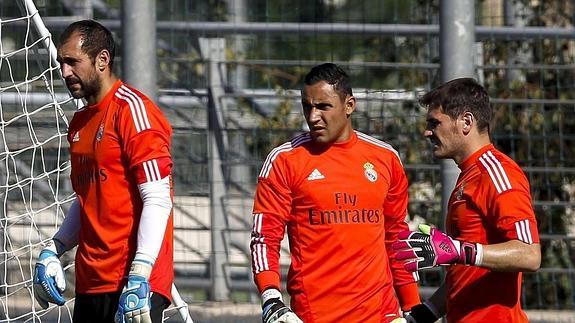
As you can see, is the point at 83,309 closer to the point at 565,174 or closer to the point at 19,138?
the point at 19,138

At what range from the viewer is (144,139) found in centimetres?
554

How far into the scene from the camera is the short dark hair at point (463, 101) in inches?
215

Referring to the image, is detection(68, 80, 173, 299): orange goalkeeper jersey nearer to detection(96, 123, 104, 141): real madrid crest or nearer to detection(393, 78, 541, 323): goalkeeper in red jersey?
detection(96, 123, 104, 141): real madrid crest

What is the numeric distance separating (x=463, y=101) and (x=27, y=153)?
10.9 ft

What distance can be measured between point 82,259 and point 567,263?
3788mm

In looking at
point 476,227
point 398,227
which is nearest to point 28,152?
point 398,227

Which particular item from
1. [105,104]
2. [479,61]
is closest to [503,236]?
[105,104]

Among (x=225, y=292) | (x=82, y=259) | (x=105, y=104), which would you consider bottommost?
(x=225, y=292)

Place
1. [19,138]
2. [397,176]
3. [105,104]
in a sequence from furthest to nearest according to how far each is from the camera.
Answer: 1. [19,138]
2. [397,176]
3. [105,104]

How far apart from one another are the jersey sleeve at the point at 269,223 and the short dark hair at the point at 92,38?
0.87m

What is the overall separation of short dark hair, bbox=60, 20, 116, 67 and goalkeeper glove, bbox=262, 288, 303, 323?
1.20 m

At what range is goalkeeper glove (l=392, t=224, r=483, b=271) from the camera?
508cm

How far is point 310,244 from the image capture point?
→ 5926 mm

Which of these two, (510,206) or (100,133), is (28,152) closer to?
(100,133)
